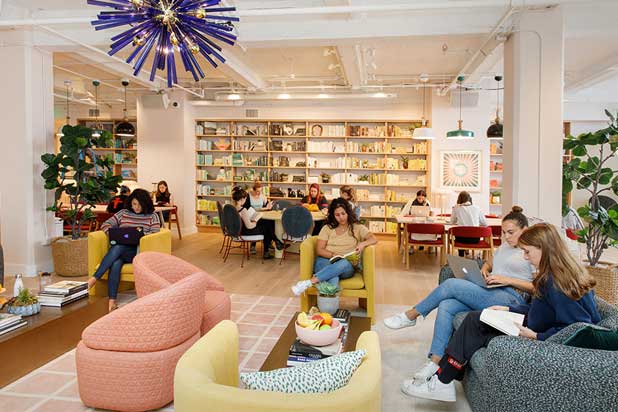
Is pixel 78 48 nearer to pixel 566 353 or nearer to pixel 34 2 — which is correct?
pixel 34 2

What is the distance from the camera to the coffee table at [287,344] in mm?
2466

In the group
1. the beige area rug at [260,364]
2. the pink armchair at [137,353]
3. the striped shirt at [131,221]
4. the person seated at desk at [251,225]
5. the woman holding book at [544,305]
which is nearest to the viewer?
the woman holding book at [544,305]

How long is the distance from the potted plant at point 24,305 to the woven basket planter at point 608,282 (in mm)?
4799

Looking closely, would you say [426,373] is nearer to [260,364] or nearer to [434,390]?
[434,390]

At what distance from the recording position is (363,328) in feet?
10.2

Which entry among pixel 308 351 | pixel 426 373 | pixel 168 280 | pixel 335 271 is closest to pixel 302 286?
pixel 335 271

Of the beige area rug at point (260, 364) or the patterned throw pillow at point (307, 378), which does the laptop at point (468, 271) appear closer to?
the beige area rug at point (260, 364)

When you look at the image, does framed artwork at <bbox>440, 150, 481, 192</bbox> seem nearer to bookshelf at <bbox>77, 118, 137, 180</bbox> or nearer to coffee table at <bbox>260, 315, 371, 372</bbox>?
coffee table at <bbox>260, 315, 371, 372</bbox>

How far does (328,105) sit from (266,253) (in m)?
4.14

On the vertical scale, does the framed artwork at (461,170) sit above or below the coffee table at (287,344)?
above

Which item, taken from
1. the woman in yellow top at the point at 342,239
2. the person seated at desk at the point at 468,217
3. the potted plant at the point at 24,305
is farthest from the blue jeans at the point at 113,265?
the person seated at desk at the point at 468,217

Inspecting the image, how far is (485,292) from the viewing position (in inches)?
130

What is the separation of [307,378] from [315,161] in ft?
30.3

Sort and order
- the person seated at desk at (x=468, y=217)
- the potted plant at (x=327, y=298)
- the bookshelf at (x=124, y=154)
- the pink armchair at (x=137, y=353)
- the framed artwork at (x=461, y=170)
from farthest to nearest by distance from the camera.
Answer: the bookshelf at (x=124, y=154)
the framed artwork at (x=461, y=170)
the person seated at desk at (x=468, y=217)
the potted plant at (x=327, y=298)
the pink armchair at (x=137, y=353)
